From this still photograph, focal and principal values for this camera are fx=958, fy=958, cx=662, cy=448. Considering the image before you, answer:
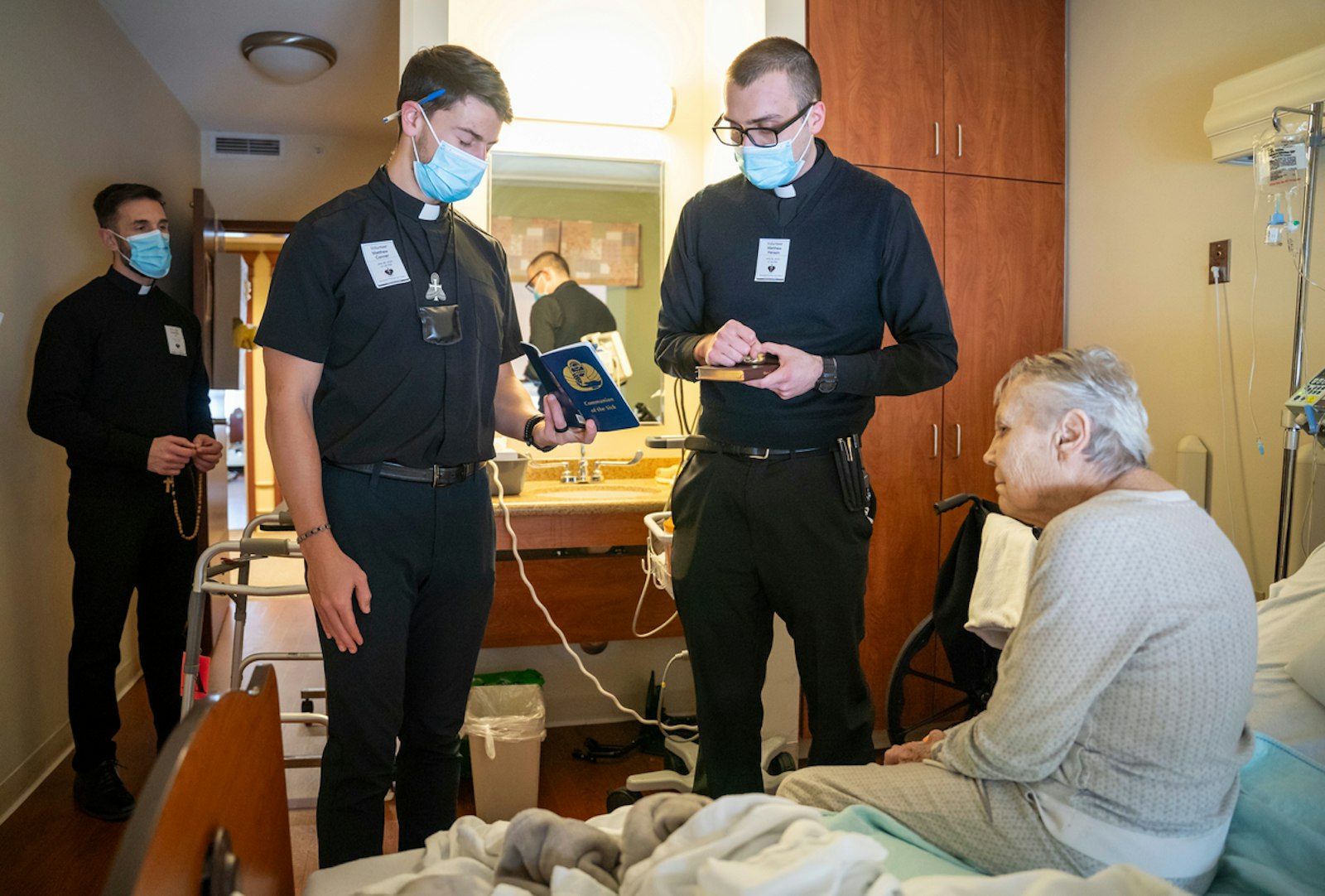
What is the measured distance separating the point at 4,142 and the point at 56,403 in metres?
0.79

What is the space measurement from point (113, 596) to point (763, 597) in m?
1.94

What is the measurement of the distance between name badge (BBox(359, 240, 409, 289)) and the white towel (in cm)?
152

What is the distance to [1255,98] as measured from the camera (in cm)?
240

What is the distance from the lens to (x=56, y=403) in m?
2.63

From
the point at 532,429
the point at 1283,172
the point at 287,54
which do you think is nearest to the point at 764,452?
the point at 532,429

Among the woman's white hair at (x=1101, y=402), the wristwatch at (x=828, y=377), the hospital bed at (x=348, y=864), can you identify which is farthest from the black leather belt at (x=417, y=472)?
the woman's white hair at (x=1101, y=402)

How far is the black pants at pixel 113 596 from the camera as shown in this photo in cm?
268

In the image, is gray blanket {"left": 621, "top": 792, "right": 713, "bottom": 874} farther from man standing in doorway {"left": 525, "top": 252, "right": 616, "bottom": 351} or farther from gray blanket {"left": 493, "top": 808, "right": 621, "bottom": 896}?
man standing in doorway {"left": 525, "top": 252, "right": 616, "bottom": 351}

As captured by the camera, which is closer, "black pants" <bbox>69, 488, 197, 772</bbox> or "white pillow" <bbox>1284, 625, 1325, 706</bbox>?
"white pillow" <bbox>1284, 625, 1325, 706</bbox>

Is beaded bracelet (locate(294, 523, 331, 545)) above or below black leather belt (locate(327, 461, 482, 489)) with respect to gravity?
below

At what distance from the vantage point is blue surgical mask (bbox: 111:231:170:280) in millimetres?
2844

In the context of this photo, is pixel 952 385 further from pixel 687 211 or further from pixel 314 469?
pixel 314 469

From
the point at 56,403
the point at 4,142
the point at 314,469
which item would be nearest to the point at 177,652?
the point at 56,403

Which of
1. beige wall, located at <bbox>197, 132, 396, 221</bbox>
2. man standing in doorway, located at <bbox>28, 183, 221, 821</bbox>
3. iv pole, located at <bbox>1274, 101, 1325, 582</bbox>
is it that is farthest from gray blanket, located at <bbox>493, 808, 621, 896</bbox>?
beige wall, located at <bbox>197, 132, 396, 221</bbox>
